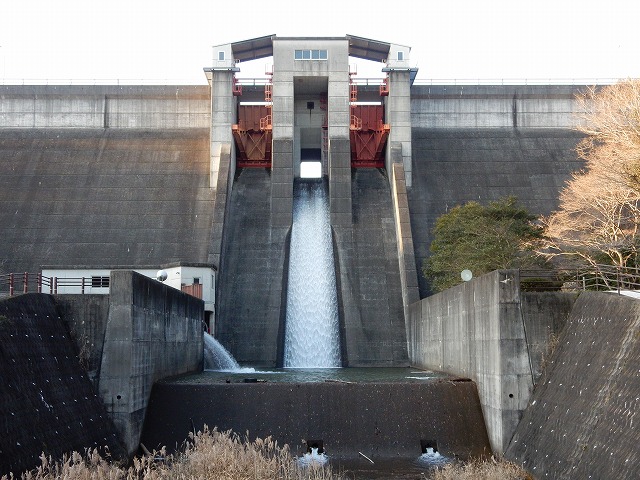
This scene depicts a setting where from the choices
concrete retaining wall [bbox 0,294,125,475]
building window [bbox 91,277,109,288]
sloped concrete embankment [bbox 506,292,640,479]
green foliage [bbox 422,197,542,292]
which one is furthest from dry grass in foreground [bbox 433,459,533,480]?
building window [bbox 91,277,109,288]

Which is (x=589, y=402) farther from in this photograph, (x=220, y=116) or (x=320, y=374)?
(x=220, y=116)

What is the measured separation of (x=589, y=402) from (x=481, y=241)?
11569 mm

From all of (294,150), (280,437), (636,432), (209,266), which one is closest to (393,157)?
(294,150)

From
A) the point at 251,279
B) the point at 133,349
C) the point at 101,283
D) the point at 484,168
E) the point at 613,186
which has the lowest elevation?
the point at 133,349

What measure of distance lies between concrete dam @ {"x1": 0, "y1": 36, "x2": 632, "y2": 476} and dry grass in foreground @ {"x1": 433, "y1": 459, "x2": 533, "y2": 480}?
147 inches

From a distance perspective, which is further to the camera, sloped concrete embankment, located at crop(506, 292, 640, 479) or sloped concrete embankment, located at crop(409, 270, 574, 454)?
sloped concrete embankment, located at crop(409, 270, 574, 454)

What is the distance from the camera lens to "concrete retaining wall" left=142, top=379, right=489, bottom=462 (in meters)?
15.0

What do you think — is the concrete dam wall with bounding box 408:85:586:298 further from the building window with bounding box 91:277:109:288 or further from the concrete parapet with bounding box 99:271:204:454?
the concrete parapet with bounding box 99:271:204:454

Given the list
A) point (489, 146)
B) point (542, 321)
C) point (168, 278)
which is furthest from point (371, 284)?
point (542, 321)

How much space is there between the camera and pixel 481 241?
22.4 metres

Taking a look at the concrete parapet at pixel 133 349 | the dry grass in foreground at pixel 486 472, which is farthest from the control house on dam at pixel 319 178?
the dry grass in foreground at pixel 486 472

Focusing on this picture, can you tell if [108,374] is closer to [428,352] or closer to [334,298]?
[428,352]

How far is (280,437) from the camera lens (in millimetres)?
15133

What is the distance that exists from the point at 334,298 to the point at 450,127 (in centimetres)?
1401
